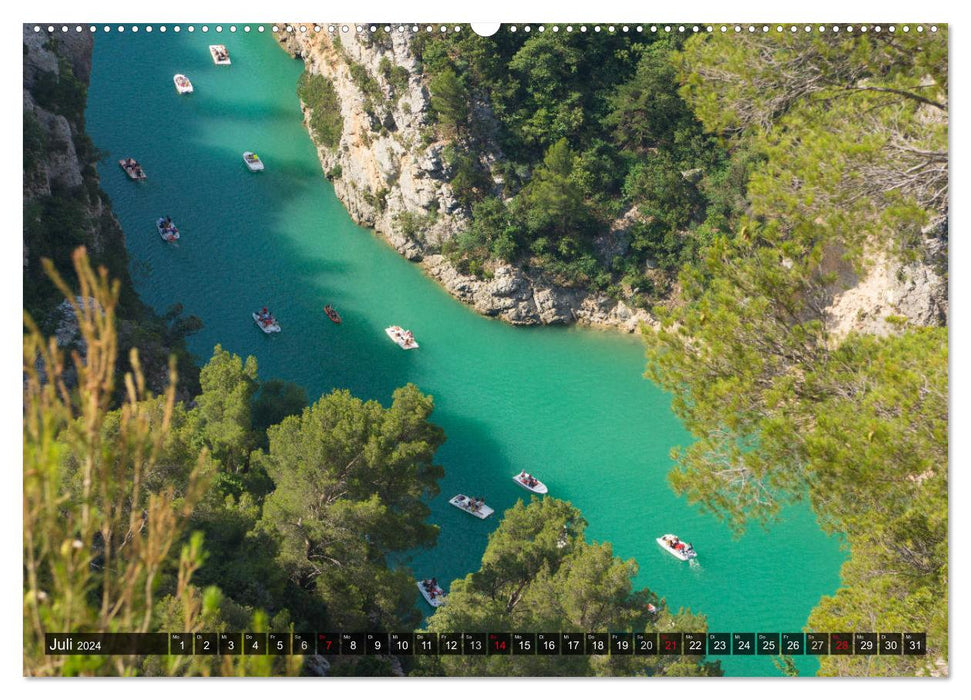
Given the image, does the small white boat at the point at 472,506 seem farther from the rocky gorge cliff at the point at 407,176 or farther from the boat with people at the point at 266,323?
the rocky gorge cliff at the point at 407,176

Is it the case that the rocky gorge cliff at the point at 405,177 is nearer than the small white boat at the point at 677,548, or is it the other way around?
the small white boat at the point at 677,548

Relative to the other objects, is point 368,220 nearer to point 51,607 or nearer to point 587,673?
point 587,673

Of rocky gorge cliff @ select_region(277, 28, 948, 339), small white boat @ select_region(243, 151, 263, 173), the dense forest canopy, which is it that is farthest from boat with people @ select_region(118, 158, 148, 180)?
rocky gorge cliff @ select_region(277, 28, 948, 339)

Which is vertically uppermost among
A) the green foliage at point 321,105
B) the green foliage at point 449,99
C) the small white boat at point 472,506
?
the green foliage at point 321,105

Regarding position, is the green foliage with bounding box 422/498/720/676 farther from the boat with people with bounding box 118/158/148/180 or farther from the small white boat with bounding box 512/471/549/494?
the boat with people with bounding box 118/158/148/180

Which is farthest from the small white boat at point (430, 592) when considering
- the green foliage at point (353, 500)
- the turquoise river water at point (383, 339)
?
the green foliage at point (353, 500)

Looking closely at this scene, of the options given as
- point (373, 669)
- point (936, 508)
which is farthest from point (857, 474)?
point (373, 669)
